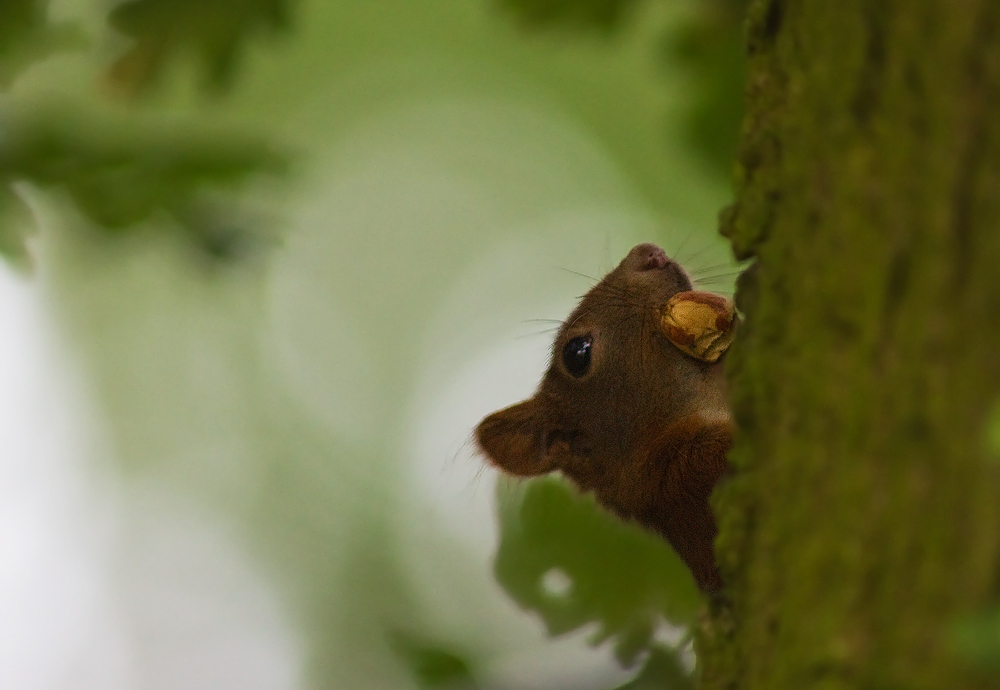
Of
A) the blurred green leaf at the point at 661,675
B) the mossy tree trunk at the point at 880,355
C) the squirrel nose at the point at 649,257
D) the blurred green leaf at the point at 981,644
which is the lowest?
the blurred green leaf at the point at 981,644

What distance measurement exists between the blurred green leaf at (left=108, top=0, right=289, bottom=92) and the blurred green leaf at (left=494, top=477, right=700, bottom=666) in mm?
1394

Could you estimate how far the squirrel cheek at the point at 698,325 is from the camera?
237 cm

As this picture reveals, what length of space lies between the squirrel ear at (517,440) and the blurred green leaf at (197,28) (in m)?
1.51

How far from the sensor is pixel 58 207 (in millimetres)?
1320

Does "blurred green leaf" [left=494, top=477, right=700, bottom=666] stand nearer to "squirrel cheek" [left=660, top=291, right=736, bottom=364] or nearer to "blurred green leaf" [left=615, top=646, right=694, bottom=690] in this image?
"blurred green leaf" [left=615, top=646, right=694, bottom=690]

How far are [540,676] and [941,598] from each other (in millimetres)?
1860

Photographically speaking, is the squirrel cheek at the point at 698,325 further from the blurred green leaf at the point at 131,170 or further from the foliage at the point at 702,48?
the blurred green leaf at the point at 131,170

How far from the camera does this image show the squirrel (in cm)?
232

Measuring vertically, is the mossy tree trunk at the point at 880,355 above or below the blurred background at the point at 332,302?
below

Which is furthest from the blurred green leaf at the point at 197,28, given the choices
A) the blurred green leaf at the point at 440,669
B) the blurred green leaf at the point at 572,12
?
the blurred green leaf at the point at 440,669

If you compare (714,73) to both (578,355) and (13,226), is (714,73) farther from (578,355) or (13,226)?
(13,226)

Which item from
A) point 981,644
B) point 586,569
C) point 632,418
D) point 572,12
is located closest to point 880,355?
point 981,644

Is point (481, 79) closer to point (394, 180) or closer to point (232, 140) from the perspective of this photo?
point (394, 180)

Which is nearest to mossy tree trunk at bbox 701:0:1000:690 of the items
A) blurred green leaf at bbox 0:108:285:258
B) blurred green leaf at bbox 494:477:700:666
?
blurred green leaf at bbox 0:108:285:258
